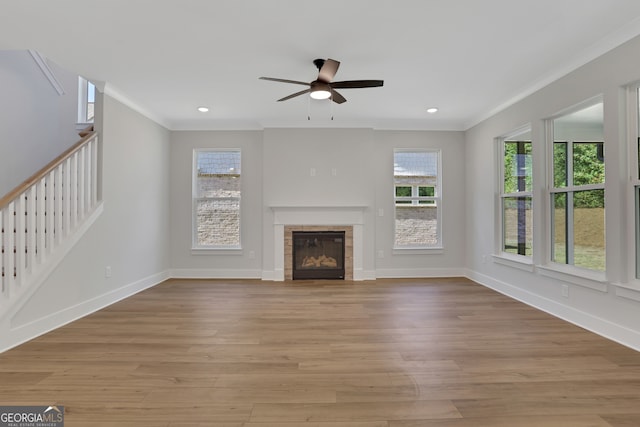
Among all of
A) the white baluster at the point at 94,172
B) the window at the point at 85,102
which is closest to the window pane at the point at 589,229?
the white baluster at the point at 94,172

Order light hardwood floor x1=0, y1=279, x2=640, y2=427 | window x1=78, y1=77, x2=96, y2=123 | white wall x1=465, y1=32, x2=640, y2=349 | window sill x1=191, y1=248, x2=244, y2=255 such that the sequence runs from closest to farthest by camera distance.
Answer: light hardwood floor x1=0, y1=279, x2=640, y2=427, white wall x1=465, y1=32, x2=640, y2=349, window x1=78, y1=77, x2=96, y2=123, window sill x1=191, y1=248, x2=244, y2=255

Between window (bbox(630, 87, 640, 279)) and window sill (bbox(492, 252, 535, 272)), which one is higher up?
window (bbox(630, 87, 640, 279))

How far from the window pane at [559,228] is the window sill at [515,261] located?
11.7 inches

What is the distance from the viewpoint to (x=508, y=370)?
2.18 m

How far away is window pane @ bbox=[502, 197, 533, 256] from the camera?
405 centimetres

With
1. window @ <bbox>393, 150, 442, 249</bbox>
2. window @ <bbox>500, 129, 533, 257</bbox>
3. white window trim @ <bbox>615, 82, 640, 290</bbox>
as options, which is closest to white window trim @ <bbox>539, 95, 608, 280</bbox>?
white window trim @ <bbox>615, 82, 640, 290</bbox>

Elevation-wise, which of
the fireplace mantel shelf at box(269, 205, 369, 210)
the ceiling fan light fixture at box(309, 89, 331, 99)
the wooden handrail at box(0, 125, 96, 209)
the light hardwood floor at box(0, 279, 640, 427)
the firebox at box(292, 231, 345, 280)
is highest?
the ceiling fan light fixture at box(309, 89, 331, 99)

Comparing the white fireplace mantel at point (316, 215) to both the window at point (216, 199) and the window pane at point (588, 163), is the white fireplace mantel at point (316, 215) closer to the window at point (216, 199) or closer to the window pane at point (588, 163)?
the window at point (216, 199)

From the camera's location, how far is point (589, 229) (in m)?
3.15

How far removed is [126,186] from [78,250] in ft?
3.74

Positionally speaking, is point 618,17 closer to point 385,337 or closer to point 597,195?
point 597,195

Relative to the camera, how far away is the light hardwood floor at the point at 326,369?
1.70 m

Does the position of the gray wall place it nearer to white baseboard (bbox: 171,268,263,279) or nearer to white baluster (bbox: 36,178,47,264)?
white baseboard (bbox: 171,268,263,279)

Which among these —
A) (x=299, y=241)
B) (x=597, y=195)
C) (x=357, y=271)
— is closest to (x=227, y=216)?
(x=299, y=241)
